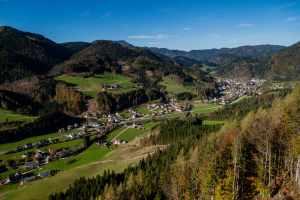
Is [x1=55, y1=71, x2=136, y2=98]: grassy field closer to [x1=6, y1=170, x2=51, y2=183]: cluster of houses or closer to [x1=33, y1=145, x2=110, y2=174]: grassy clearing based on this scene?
[x1=33, y1=145, x2=110, y2=174]: grassy clearing

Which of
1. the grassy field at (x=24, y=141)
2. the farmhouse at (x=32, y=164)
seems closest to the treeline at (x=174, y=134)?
the farmhouse at (x=32, y=164)

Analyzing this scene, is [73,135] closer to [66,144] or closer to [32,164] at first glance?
[66,144]

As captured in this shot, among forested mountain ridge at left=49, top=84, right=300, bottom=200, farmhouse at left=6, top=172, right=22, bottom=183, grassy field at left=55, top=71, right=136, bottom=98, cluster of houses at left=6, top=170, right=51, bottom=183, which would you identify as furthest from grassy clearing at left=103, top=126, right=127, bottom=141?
forested mountain ridge at left=49, top=84, right=300, bottom=200

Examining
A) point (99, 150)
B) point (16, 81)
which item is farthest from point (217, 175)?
point (16, 81)

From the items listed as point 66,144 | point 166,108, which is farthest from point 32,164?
point 166,108

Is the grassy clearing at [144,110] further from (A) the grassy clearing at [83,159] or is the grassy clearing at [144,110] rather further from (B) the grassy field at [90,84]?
(A) the grassy clearing at [83,159]

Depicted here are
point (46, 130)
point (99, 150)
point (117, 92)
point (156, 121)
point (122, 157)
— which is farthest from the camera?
point (117, 92)

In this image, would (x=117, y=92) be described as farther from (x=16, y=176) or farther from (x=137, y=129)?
(x=16, y=176)
